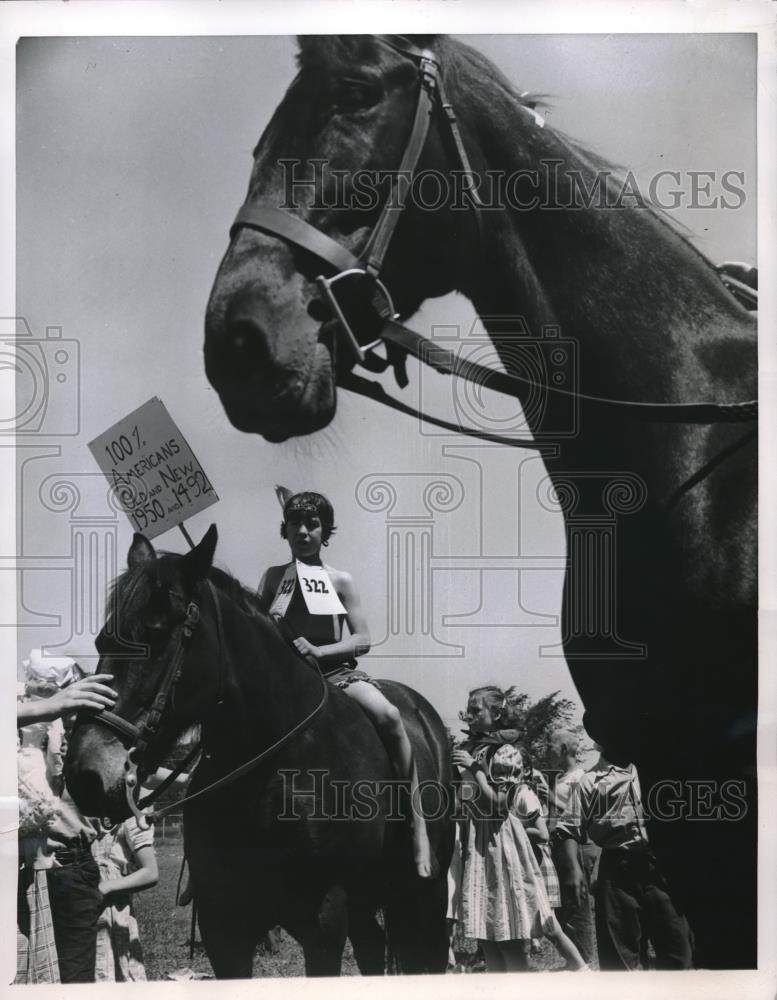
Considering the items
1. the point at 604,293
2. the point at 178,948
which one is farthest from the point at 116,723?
the point at 604,293

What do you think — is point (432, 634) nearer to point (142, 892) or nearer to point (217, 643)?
point (217, 643)

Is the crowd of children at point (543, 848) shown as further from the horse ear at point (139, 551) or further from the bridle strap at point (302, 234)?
the bridle strap at point (302, 234)

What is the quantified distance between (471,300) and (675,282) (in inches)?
26.5

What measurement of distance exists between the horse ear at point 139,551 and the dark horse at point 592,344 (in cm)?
50

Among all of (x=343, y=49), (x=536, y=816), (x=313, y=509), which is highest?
(x=343, y=49)

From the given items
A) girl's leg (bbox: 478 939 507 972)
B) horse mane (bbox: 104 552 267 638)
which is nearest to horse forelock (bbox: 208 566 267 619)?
horse mane (bbox: 104 552 267 638)

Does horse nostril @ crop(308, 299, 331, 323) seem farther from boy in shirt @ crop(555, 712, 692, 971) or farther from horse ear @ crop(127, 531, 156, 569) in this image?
boy in shirt @ crop(555, 712, 692, 971)

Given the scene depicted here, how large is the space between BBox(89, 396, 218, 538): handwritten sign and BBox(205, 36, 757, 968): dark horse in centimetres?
23

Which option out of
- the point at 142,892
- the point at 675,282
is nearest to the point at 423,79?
the point at 675,282

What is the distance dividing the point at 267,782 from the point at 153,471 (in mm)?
1082

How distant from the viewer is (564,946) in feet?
11.0

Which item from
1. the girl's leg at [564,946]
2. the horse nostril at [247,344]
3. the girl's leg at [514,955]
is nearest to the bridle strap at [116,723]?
the horse nostril at [247,344]

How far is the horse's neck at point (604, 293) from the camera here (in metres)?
3.30

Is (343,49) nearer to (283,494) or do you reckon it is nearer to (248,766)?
(283,494)
